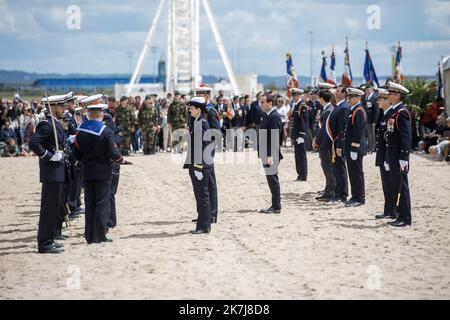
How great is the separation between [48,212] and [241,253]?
255 centimetres

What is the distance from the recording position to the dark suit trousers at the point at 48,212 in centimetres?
969

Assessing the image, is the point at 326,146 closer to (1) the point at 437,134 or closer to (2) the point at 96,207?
(2) the point at 96,207

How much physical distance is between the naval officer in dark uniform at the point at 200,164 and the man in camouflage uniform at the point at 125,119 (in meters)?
12.6

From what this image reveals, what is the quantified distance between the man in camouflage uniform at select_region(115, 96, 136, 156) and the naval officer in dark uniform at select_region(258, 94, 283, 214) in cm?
1120

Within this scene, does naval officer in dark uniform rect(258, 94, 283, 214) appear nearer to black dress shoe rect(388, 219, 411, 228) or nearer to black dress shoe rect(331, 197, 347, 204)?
black dress shoe rect(331, 197, 347, 204)

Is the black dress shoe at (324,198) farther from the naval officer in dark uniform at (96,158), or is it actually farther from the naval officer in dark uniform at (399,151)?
the naval officer in dark uniform at (96,158)

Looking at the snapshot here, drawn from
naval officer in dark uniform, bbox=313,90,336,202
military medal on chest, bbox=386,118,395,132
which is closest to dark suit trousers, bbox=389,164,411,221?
military medal on chest, bbox=386,118,395,132

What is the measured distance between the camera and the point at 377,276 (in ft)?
26.6

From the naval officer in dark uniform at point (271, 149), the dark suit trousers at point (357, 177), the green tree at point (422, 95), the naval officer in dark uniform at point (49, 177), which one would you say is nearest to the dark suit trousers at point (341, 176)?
the dark suit trousers at point (357, 177)

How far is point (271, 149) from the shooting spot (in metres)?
12.7

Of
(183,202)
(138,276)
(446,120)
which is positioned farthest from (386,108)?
(446,120)

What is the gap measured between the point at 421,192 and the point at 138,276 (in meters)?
8.22

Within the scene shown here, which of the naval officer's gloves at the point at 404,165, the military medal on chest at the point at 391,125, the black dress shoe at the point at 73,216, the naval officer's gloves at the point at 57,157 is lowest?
the black dress shoe at the point at 73,216
